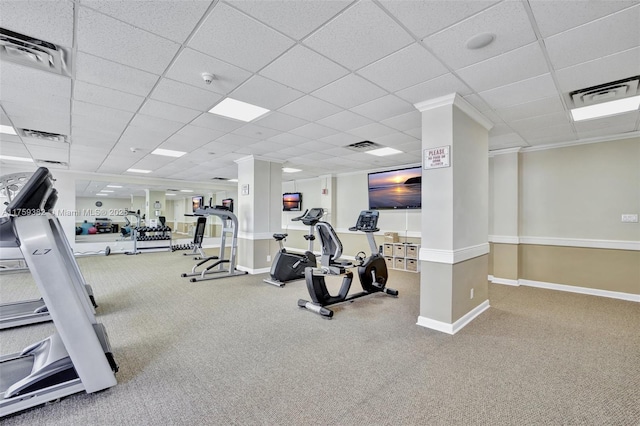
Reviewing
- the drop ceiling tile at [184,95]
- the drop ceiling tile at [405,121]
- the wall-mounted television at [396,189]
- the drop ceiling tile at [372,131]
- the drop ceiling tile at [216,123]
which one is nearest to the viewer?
the drop ceiling tile at [184,95]

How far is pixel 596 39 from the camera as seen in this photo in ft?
7.08

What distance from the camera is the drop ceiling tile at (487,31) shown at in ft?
6.25

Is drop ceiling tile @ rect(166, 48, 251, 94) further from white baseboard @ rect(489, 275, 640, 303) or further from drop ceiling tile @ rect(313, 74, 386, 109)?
white baseboard @ rect(489, 275, 640, 303)

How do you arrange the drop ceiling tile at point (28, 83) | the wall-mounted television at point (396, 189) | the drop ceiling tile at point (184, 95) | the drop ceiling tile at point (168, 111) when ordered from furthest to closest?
the wall-mounted television at point (396, 189) < the drop ceiling tile at point (168, 111) < the drop ceiling tile at point (184, 95) < the drop ceiling tile at point (28, 83)

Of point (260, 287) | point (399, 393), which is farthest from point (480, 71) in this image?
point (260, 287)

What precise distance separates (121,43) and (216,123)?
6.31ft

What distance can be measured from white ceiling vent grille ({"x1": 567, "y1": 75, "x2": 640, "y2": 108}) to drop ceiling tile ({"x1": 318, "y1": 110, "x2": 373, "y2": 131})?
2291 millimetres

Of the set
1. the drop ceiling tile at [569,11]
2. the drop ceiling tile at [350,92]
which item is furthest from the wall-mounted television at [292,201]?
the drop ceiling tile at [569,11]

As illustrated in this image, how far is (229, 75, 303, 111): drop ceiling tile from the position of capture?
2912 mm

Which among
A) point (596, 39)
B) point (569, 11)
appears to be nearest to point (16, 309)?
point (569, 11)

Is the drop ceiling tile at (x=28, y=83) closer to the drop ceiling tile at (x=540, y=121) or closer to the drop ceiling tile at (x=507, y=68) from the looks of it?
the drop ceiling tile at (x=507, y=68)

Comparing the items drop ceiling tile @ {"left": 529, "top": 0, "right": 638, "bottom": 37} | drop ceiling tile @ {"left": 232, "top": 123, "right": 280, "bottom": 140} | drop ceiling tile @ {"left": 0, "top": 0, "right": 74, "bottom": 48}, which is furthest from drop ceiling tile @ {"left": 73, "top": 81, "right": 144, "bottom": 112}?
drop ceiling tile @ {"left": 529, "top": 0, "right": 638, "bottom": 37}

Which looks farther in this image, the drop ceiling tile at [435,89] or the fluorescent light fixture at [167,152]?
the fluorescent light fixture at [167,152]

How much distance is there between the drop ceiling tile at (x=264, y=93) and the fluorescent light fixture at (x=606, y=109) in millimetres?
3507
